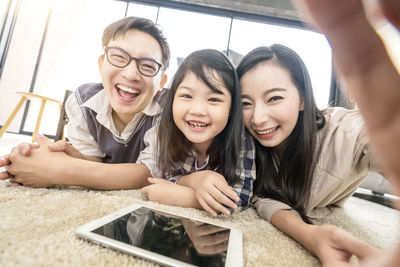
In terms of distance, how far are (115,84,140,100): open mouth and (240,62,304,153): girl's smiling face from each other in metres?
0.36

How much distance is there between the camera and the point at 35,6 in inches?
110

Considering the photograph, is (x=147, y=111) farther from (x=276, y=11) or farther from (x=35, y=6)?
(x=35, y=6)

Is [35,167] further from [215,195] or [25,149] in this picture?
[215,195]

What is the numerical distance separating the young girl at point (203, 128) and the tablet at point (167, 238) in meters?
0.14

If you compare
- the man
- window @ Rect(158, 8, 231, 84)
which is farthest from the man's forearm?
window @ Rect(158, 8, 231, 84)

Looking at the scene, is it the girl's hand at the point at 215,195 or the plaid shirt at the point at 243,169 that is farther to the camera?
the plaid shirt at the point at 243,169

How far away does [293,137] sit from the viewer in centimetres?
69

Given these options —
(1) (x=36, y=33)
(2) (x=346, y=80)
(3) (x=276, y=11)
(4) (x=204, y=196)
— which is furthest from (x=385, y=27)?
(1) (x=36, y=33)

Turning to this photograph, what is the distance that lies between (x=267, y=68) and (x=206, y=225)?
0.45 meters

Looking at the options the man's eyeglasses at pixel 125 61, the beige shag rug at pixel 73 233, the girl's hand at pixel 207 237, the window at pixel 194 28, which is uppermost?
the window at pixel 194 28

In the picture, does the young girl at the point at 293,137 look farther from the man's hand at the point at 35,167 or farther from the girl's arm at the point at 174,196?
the man's hand at the point at 35,167

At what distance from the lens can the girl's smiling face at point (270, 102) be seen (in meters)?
0.61

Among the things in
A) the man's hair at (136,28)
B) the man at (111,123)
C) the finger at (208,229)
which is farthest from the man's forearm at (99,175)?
the man's hair at (136,28)

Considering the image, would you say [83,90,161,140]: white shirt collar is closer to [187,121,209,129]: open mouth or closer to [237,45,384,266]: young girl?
[187,121,209,129]: open mouth
